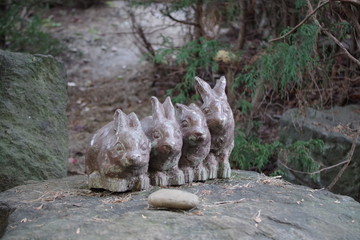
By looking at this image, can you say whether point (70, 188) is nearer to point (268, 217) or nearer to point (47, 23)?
point (268, 217)

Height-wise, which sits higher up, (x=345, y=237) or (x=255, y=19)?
(x=255, y=19)

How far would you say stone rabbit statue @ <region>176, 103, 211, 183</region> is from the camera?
3.08 m

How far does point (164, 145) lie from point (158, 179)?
24 cm

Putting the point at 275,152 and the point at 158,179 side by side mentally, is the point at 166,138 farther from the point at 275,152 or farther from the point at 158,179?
the point at 275,152

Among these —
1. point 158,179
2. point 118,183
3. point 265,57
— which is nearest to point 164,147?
point 158,179

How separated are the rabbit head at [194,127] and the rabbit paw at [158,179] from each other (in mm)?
253

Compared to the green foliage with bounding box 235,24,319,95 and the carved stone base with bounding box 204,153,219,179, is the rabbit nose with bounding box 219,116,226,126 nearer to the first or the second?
the carved stone base with bounding box 204,153,219,179

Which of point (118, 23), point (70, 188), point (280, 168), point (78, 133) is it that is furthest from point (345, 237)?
point (118, 23)

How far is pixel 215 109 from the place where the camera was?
10.6 feet

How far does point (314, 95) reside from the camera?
560 cm

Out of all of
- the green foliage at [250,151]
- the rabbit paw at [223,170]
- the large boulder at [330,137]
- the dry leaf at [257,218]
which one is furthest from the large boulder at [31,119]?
the large boulder at [330,137]

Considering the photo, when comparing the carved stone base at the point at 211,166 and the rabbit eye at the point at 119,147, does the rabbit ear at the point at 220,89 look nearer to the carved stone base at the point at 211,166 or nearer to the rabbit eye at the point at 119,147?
the carved stone base at the point at 211,166

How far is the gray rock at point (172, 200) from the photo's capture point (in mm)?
2541

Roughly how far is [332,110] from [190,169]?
241cm
